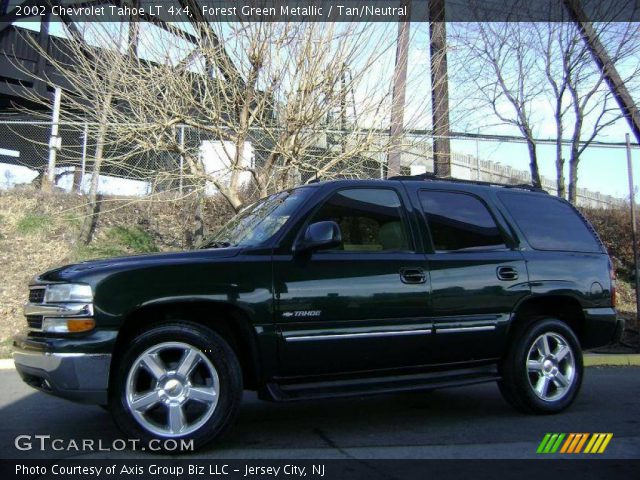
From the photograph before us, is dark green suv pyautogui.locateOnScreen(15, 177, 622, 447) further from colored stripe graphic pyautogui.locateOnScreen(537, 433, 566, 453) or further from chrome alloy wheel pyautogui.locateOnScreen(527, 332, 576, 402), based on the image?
colored stripe graphic pyautogui.locateOnScreen(537, 433, 566, 453)

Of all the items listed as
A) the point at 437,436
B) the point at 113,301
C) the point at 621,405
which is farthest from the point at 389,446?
the point at 621,405

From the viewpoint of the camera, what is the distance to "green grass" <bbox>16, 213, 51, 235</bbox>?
12.1m

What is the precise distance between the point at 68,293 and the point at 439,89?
814 centimetres

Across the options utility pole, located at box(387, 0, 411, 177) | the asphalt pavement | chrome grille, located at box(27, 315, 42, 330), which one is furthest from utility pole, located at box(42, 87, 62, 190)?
chrome grille, located at box(27, 315, 42, 330)

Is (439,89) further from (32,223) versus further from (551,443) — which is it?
(32,223)

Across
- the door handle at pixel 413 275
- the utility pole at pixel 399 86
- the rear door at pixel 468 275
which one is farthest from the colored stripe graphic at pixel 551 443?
the utility pole at pixel 399 86

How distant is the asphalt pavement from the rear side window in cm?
153

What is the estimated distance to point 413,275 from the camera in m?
4.79

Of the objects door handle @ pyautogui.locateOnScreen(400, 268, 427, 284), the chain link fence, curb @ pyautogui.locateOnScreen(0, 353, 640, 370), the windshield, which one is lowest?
curb @ pyautogui.locateOnScreen(0, 353, 640, 370)

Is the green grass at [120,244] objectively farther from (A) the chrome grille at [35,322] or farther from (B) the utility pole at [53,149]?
(A) the chrome grille at [35,322]

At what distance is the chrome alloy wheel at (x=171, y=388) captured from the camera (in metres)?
4.03
